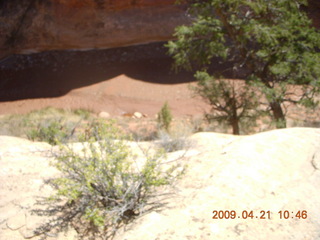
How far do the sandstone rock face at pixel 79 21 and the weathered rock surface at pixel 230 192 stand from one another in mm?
13787

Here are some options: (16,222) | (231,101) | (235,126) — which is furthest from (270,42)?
(16,222)

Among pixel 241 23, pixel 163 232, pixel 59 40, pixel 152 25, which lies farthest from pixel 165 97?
pixel 163 232

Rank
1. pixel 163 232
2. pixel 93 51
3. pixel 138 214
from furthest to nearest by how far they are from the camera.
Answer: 1. pixel 93 51
2. pixel 138 214
3. pixel 163 232

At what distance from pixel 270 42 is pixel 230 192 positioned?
623 cm

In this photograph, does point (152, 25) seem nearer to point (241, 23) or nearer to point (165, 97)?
point (165, 97)

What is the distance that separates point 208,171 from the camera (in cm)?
320

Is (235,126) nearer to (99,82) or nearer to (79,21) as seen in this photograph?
(99,82)

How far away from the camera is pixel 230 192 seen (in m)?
2.76

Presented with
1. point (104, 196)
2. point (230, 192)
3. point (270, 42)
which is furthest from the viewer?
point (270, 42)

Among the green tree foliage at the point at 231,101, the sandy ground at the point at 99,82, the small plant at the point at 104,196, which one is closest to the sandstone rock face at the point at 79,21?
the sandy ground at the point at 99,82

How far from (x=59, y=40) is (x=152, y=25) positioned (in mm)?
5061

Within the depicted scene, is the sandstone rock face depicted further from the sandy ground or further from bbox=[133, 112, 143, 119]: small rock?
bbox=[133, 112, 143, 119]: small rock

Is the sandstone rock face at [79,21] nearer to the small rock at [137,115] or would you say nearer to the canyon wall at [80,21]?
the canyon wall at [80,21]

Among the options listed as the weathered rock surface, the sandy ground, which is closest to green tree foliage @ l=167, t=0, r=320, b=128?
the weathered rock surface
